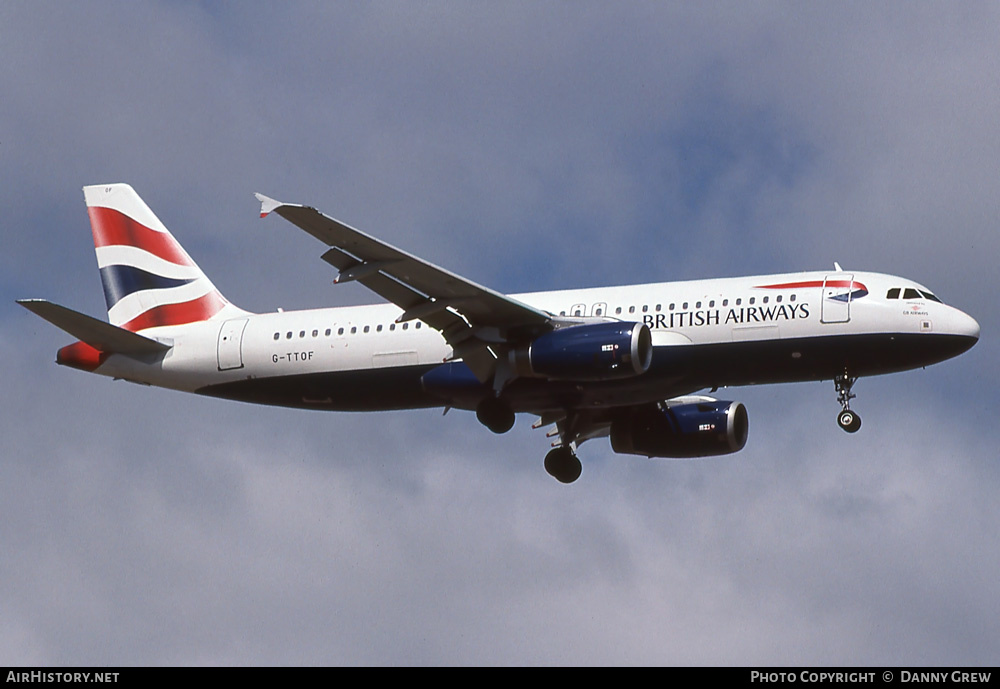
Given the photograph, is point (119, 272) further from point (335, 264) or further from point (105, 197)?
point (335, 264)

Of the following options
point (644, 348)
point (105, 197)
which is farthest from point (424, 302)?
point (105, 197)

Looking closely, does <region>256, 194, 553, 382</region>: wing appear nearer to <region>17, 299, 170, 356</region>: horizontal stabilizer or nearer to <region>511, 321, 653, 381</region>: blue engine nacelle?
<region>511, 321, 653, 381</region>: blue engine nacelle

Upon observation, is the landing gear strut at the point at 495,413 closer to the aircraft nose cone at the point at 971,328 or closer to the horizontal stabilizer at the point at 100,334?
the horizontal stabilizer at the point at 100,334

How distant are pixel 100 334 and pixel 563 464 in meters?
14.6

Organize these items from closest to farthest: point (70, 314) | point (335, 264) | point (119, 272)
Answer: point (335, 264) → point (70, 314) → point (119, 272)

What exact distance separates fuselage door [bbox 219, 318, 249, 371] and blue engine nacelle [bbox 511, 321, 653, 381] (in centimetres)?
965

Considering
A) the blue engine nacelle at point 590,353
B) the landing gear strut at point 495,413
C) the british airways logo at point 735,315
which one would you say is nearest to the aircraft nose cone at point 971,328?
the british airways logo at point 735,315

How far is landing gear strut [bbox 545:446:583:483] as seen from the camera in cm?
4875

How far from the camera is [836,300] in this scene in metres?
41.2

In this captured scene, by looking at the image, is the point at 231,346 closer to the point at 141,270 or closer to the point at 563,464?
the point at 141,270

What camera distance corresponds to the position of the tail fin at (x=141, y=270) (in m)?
49.9

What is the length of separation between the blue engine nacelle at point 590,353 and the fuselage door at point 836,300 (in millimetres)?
4694

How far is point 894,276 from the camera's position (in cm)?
4216
